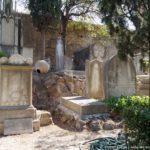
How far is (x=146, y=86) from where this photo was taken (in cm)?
1171

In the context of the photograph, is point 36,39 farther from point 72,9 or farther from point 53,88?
point 53,88

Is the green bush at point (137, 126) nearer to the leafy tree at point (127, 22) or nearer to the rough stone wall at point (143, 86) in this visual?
the leafy tree at point (127, 22)

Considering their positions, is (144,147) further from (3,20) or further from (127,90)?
(3,20)

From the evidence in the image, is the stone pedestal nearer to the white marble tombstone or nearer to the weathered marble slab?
the weathered marble slab

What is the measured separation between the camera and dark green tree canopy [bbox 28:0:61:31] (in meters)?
14.1

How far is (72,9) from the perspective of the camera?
15961 millimetres

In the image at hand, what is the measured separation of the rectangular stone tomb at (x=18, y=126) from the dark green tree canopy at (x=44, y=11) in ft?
28.7

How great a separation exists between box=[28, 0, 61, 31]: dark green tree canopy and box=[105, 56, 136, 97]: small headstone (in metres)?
6.56

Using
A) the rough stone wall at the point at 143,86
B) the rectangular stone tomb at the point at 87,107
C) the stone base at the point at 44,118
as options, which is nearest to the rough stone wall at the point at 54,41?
the rough stone wall at the point at 143,86

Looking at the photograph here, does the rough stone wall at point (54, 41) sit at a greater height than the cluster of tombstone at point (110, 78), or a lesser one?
greater

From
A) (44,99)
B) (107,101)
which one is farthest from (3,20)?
(107,101)

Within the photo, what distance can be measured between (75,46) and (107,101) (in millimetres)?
11442

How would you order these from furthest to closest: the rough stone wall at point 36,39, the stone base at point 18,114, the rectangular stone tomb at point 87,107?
the rough stone wall at point 36,39 < the rectangular stone tomb at point 87,107 < the stone base at point 18,114

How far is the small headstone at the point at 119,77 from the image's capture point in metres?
8.85
